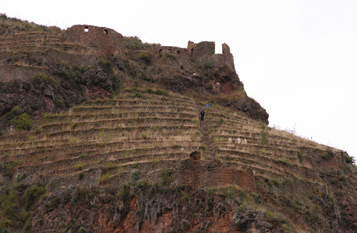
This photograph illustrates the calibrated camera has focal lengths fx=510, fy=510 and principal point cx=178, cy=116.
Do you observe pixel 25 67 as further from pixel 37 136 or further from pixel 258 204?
pixel 258 204

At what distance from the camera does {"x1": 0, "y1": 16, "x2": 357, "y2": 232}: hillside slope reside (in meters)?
19.2

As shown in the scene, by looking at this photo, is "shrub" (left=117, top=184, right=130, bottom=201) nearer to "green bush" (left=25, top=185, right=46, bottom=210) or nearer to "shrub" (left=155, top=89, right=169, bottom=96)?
"green bush" (left=25, top=185, right=46, bottom=210)

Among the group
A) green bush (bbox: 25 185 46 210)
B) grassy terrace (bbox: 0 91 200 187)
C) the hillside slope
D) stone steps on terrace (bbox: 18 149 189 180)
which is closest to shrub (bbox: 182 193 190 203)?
the hillside slope

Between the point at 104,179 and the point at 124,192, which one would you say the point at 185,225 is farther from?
the point at 104,179

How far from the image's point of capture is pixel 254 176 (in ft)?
69.0

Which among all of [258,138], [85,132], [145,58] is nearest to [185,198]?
[258,138]

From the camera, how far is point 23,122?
84.9 ft

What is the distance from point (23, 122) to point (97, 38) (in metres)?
9.42

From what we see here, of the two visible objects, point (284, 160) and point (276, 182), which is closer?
point (276, 182)

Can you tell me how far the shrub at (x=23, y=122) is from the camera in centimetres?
2577

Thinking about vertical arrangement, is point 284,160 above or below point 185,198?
above

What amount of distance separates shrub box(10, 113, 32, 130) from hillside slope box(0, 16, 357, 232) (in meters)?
0.05

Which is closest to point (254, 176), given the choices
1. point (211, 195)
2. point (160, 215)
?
point (211, 195)

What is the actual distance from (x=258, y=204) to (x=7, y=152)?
12.4 metres
